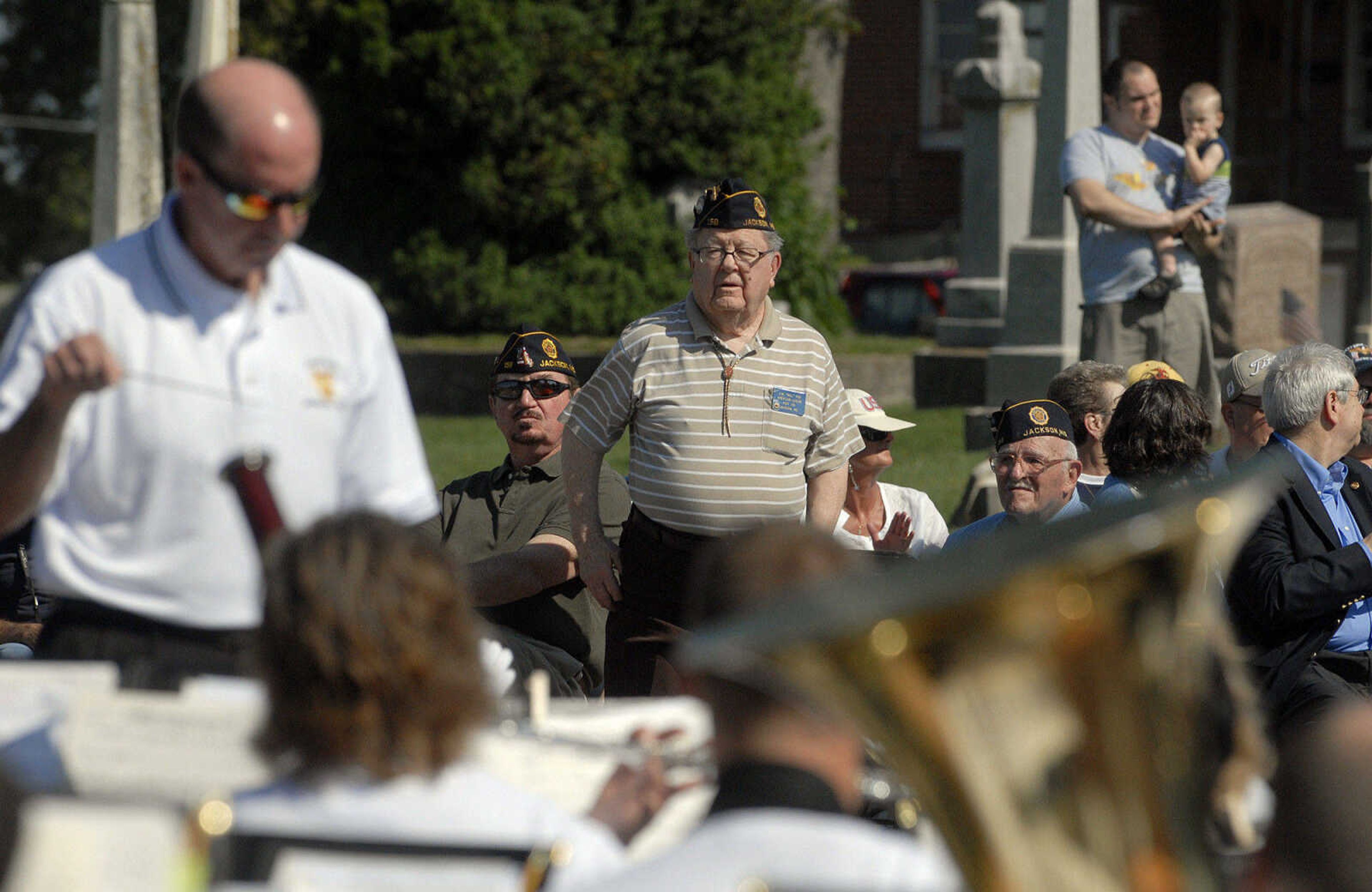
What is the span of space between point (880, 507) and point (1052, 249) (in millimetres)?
4445

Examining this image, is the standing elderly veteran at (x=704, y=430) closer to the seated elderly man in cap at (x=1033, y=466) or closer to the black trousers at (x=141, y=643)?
the seated elderly man in cap at (x=1033, y=466)

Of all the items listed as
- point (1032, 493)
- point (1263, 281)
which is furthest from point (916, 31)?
point (1032, 493)

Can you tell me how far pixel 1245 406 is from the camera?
5.87 m

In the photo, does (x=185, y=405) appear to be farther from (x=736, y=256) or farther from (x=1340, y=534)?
(x=1340, y=534)

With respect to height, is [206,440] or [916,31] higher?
[916,31]

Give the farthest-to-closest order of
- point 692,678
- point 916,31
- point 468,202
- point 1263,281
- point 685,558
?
point 916,31 < point 468,202 < point 1263,281 < point 685,558 < point 692,678

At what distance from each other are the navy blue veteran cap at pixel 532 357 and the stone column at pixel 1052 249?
4.54m

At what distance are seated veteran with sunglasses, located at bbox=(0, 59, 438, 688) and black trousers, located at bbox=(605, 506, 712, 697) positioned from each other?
7.55ft

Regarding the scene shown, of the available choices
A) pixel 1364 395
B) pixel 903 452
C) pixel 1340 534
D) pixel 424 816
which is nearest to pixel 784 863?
pixel 424 816

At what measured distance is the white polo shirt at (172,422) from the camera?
2826 mm

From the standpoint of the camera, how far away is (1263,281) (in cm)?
1080

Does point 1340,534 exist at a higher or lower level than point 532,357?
lower

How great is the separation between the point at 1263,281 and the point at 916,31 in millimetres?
15261

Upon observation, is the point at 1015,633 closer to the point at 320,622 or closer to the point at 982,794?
the point at 982,794
